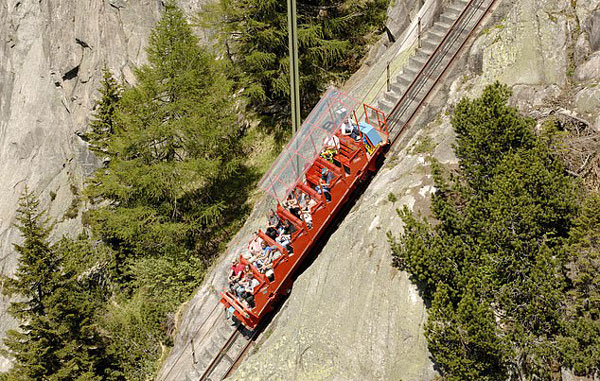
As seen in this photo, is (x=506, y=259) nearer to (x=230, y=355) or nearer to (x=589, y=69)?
(x=589, y=69)

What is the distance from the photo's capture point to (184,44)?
68.3 ft

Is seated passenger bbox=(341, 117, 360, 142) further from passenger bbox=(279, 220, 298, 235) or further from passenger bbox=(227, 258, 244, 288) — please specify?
passenger bbox=(227, 258, 244, 288)

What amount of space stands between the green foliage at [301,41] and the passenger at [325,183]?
297 inches

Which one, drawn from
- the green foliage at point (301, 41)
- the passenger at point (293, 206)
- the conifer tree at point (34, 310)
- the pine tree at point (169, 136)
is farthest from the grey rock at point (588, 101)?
the conifer tree at point (34, 310)

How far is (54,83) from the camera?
120 ft

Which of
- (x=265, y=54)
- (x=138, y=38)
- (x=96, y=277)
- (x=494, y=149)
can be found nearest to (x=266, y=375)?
(x=494, y=149)

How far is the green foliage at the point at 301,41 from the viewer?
853 inches

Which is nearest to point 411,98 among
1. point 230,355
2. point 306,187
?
point 306,187

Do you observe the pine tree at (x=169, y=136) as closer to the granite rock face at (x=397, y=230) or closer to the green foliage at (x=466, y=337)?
the granite rock face at (x=397, y=230)

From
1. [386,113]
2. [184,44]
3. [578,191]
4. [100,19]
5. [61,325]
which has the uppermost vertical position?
[100,19]

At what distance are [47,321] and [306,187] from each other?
1126 centimetres

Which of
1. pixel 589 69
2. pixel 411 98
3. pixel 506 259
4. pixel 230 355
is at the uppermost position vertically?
pixel 411 98

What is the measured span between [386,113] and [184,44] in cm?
923

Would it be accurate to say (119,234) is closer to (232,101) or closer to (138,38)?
(232,101)
